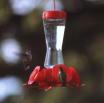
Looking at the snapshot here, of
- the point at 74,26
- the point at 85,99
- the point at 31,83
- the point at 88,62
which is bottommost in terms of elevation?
the point at 85,99

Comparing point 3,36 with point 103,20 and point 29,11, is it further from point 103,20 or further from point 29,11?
point 103,20

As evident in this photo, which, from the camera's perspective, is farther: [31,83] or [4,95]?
[4,95]

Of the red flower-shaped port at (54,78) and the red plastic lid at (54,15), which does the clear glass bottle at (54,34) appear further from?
the red flower-shaped port at (54,78)

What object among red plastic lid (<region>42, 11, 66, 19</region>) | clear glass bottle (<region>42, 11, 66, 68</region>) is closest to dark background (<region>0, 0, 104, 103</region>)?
clear glass bottle (<region>42, 11, 66, 68</region>)

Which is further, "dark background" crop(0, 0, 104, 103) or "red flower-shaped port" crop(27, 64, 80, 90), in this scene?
"dark background" crop(0, 0, 104, 103)

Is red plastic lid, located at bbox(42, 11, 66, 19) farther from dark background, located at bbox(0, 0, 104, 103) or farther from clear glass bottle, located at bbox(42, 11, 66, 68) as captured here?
dark background, located at bbox(0, 0, 104, 103)

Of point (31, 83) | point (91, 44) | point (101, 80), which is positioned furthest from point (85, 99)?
point (31, 83)

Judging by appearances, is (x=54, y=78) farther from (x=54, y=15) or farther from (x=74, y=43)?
(x=74, y=43)
